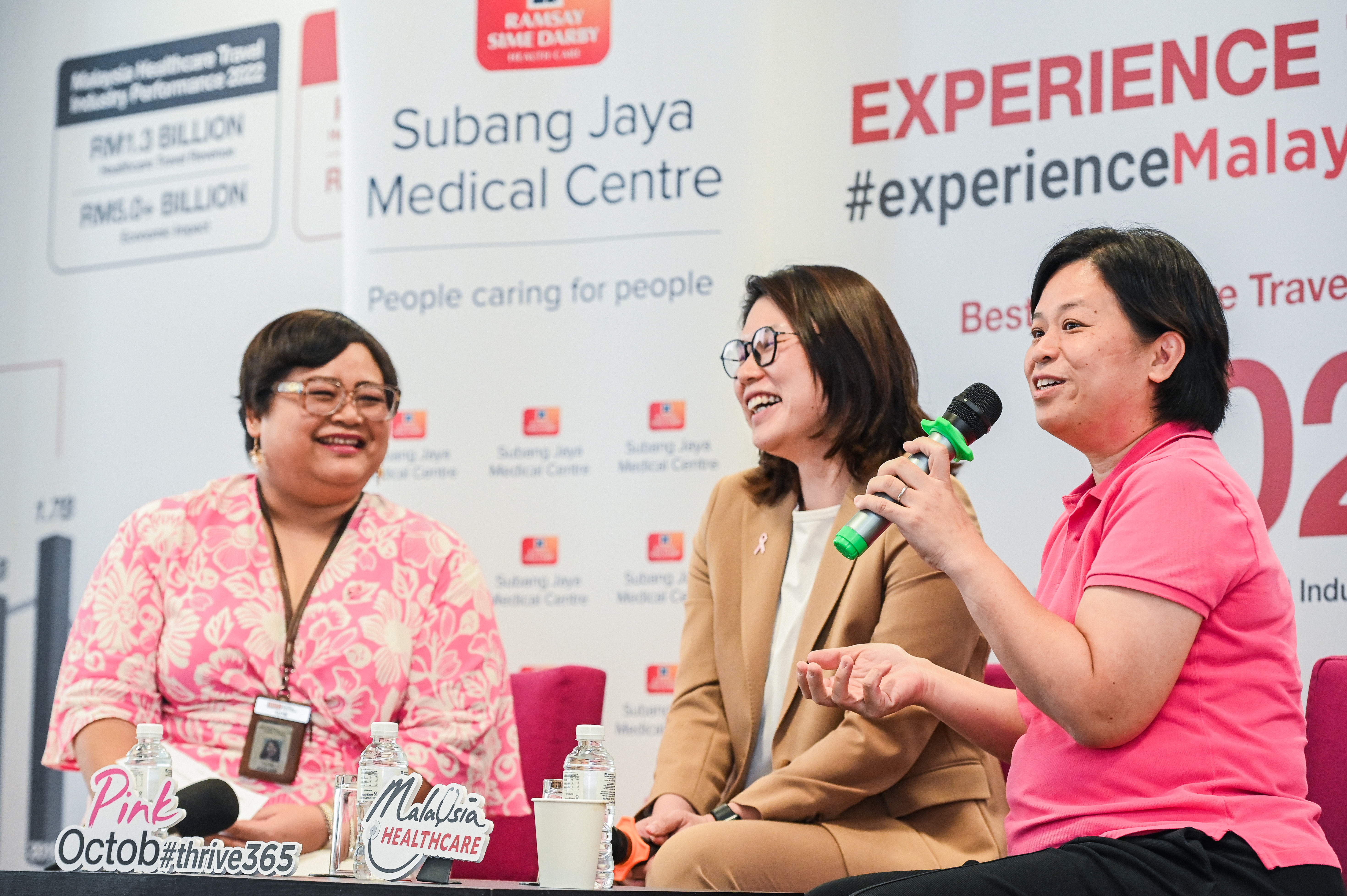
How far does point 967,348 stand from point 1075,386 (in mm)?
1583

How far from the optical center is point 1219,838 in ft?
4.68

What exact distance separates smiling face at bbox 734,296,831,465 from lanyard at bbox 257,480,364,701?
2.99 ft

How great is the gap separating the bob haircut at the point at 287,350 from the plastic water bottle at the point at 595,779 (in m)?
1.24

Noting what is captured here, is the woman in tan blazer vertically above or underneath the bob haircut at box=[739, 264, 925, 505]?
underneath

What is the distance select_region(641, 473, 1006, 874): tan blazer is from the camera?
2143 millimetres

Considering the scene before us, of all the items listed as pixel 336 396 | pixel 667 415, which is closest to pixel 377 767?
pixel 336 396

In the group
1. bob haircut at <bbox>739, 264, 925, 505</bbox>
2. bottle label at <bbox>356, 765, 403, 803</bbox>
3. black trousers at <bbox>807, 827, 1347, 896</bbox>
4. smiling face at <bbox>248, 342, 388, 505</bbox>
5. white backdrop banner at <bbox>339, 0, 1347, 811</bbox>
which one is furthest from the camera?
white backdrop banner at <bbox>339, 0, 1347, 811</bbox>

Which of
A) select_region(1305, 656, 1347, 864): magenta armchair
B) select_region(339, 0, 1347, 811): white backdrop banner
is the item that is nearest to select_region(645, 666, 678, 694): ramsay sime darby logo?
select_region(339, 0, 1347, 811): white backdrop banner

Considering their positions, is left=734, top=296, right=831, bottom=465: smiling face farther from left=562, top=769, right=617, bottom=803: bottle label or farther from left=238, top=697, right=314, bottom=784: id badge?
left=238, top=697, right=314, bottom=784: id badge

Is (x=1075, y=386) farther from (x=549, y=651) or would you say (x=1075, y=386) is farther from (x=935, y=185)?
(x=549, y=651)

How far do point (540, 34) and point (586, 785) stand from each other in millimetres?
2453

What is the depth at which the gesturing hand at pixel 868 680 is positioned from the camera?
5.87 feet

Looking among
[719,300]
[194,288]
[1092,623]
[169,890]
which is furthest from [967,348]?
[194,288]

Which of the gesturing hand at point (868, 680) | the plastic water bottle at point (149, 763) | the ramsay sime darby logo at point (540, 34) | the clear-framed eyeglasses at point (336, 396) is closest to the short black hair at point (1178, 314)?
the gesturing hand at point (868, 680)
